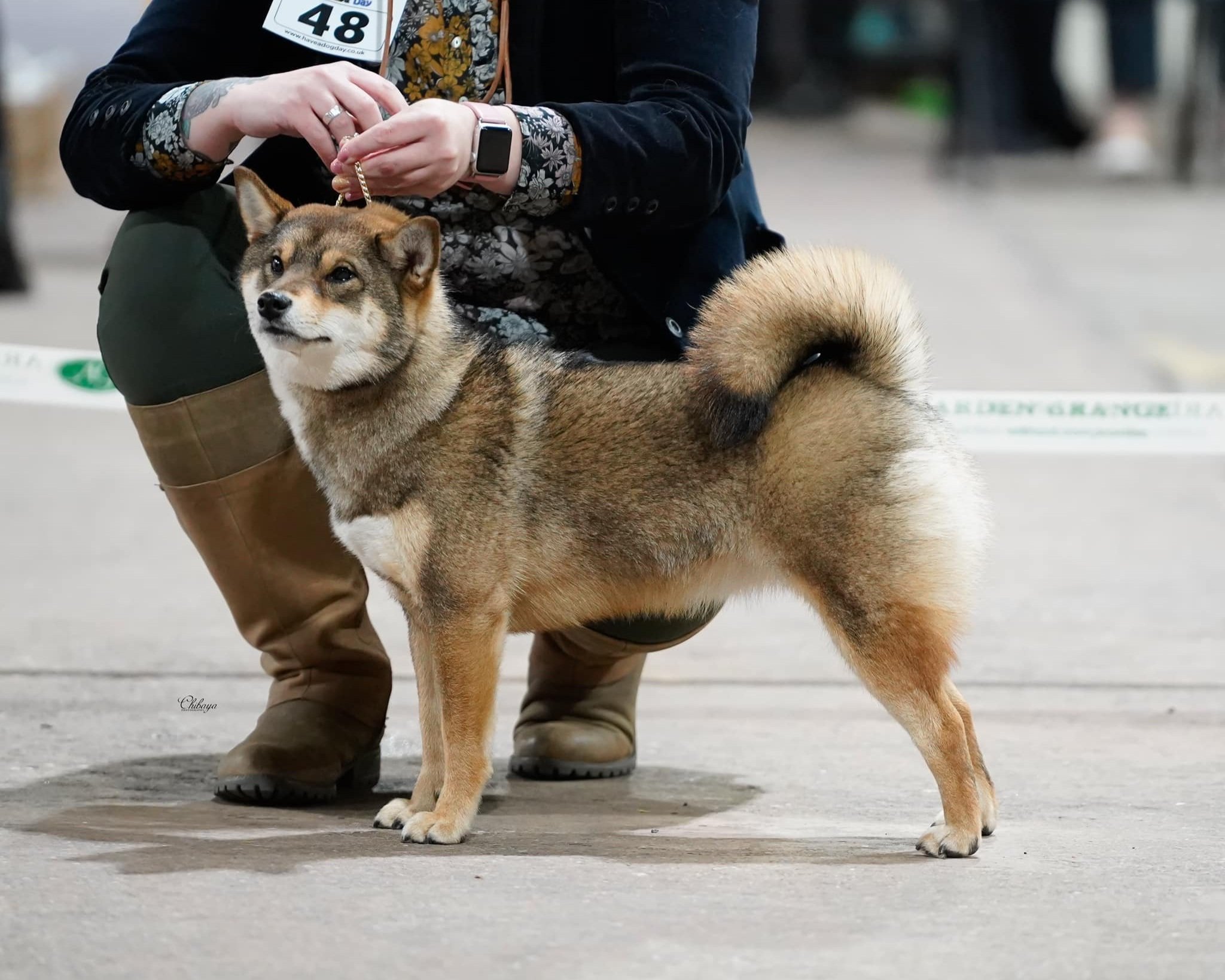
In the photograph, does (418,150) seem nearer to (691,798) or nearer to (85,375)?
(691,798)

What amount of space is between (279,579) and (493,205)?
2.33ft

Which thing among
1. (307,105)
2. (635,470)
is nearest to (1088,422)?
(635,470)

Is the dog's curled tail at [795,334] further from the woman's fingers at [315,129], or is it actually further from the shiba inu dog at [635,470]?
the woman's fingers at [315,129]

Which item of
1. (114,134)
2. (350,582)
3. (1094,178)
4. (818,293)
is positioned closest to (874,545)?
(818,293)

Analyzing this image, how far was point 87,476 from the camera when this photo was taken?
5.19 metres

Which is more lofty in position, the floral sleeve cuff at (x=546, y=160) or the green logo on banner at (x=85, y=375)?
the floral sleeve cuff at (x=546, y=160)

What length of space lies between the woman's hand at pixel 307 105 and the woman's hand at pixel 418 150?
3 cm

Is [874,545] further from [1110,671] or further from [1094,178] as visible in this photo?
[1094,178]

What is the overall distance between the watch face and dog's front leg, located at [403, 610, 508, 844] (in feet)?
2.18

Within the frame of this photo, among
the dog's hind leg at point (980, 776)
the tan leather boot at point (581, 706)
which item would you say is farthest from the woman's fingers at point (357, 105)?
the dog's hind leg at point (980, 776)

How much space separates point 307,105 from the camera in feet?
8.66

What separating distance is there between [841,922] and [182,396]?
53.1 inches

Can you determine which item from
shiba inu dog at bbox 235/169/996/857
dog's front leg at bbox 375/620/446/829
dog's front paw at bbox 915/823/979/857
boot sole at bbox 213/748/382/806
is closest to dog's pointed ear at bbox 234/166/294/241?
shiba inu dog at bbox 235/169/996/857

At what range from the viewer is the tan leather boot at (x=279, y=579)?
2.85 meters
